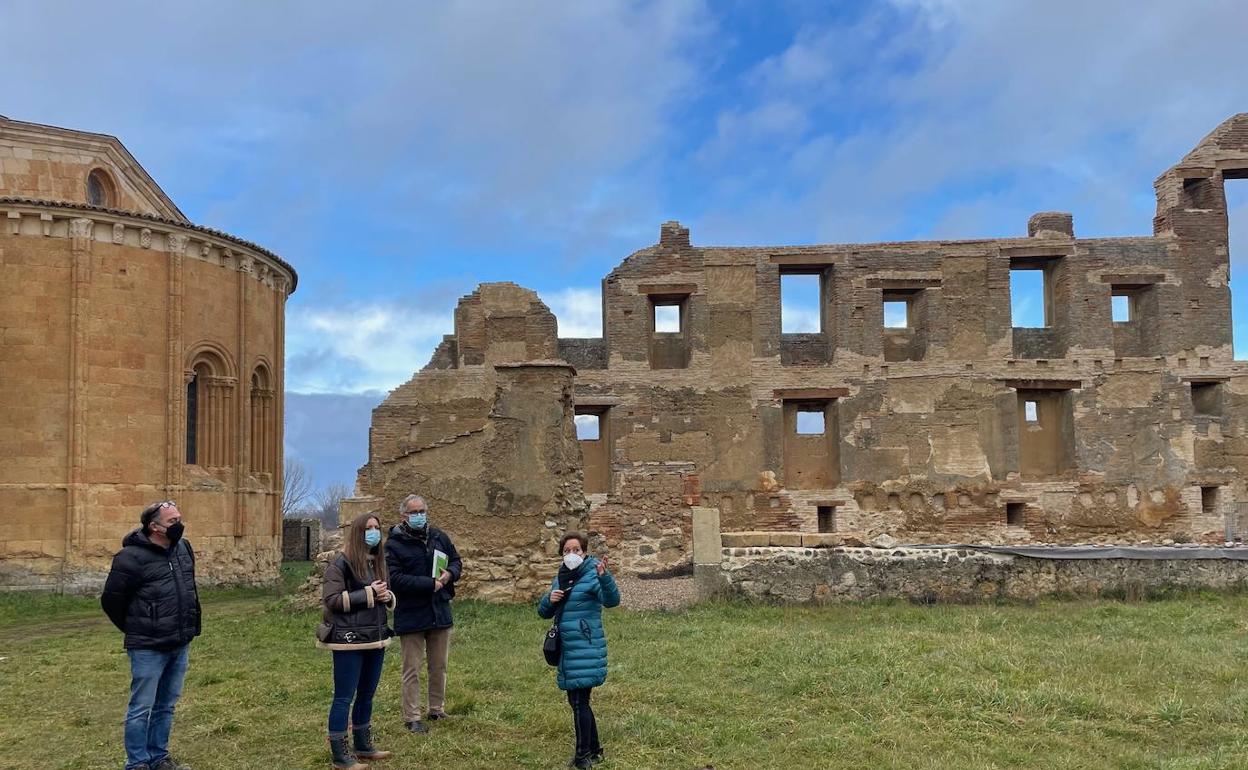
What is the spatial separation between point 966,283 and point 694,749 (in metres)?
20.0

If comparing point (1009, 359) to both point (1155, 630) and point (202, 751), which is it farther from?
point (202, 751)

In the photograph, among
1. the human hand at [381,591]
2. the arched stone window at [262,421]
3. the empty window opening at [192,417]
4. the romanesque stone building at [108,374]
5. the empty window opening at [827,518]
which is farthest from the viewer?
the empty window opening at [827,518]

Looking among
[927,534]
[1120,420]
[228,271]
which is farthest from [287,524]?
[1120,420]

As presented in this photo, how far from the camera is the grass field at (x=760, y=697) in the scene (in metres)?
6.91

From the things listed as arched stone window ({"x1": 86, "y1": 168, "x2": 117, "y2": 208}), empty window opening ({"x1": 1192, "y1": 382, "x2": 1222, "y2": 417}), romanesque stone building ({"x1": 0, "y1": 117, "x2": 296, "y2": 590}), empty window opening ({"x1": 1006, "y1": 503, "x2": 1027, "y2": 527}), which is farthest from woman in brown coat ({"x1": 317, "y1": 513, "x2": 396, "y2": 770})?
empty window opening ({"x1": 1192, "y1": 382, "x2": 1222, "y2": 417})

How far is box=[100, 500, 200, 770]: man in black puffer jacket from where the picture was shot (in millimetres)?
6496

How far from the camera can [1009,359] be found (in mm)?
24672

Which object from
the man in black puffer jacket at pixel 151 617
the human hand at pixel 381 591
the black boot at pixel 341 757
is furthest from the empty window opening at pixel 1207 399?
the man in black puffer jacket at pixel 151 617

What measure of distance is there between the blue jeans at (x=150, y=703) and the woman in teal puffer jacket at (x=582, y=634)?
2.42 meters

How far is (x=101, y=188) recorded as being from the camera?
76.6ft

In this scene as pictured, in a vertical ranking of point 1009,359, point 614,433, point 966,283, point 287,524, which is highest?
point 966,283

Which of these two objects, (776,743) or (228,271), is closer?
(776,743)

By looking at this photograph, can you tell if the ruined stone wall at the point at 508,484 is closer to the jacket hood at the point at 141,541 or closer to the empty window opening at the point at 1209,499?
the jacket hood at the point at 141,541

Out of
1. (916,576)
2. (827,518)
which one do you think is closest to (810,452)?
(827,518)
